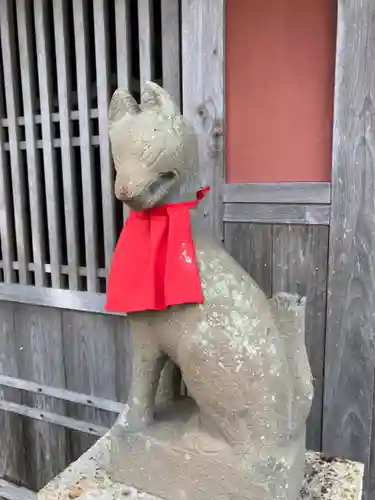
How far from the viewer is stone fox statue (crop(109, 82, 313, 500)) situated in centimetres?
69

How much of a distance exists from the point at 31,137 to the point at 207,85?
63cm

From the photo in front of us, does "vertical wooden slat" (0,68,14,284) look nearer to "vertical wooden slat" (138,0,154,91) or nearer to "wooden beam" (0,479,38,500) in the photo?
"vertical wooden slat" (138,0,154,91)

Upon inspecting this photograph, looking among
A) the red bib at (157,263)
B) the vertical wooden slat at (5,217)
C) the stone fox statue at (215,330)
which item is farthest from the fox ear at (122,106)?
the vertical wooden slat at (5,217)

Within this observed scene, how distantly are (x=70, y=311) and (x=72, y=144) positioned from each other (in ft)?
1.81

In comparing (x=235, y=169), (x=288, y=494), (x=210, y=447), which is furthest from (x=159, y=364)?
(x=235, y=169)

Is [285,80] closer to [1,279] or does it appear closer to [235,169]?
[235,169]

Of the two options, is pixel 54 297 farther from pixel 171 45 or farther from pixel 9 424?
pixel 171 45

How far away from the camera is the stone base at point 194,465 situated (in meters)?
0.73

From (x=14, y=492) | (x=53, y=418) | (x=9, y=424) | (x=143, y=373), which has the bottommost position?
(x=14, y=492)

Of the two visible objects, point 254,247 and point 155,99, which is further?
point 254,247

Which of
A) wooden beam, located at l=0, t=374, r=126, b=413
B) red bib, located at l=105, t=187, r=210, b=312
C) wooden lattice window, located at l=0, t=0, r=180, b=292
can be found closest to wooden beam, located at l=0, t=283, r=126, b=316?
wooden lattice window, located at l=0, t=0, r=180, b=292

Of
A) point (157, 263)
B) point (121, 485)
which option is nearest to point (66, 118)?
point (157, 263)

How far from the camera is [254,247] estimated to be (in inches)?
44.9

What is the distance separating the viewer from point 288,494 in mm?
748
